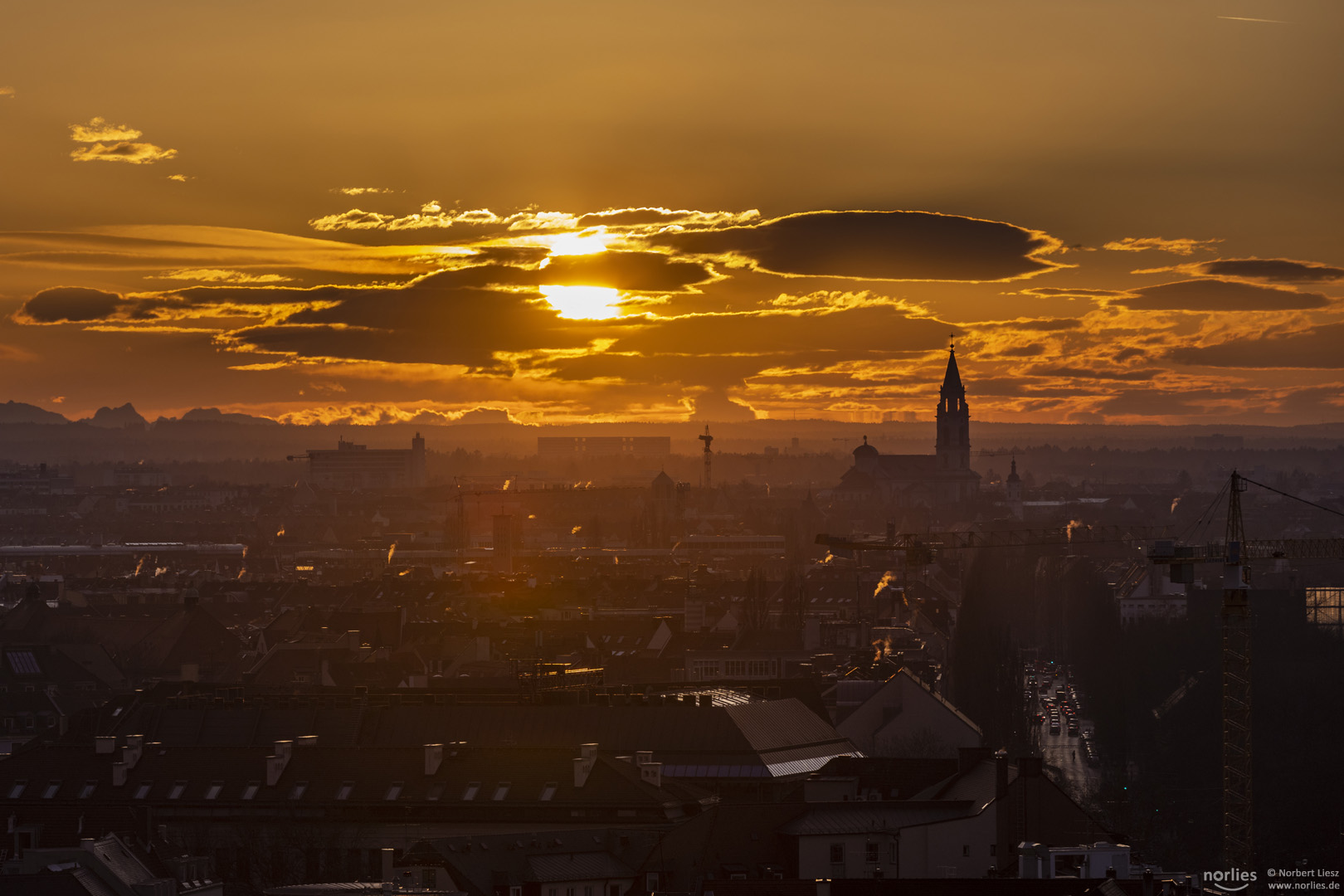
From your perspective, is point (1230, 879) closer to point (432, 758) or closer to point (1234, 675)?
point (432, 758)

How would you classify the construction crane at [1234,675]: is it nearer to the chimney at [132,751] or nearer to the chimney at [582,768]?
the chimney at [582,768]

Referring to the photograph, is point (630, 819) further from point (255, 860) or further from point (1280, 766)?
point (1280, 766)

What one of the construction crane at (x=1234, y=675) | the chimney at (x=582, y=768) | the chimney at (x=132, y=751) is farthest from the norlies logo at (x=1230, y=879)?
the chimney at (x=132, y=751)

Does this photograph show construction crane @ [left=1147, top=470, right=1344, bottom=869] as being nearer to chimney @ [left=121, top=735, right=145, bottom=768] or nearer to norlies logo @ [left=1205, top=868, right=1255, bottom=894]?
norlies logo @ [left=1205, top=868, right=1255, bottom=894]

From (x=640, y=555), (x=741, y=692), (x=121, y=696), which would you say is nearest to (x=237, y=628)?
(x=121, y=696)

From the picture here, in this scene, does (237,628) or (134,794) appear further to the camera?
(237,628)

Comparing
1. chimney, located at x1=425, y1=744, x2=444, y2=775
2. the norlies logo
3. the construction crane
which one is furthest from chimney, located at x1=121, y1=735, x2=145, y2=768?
the construction crane
